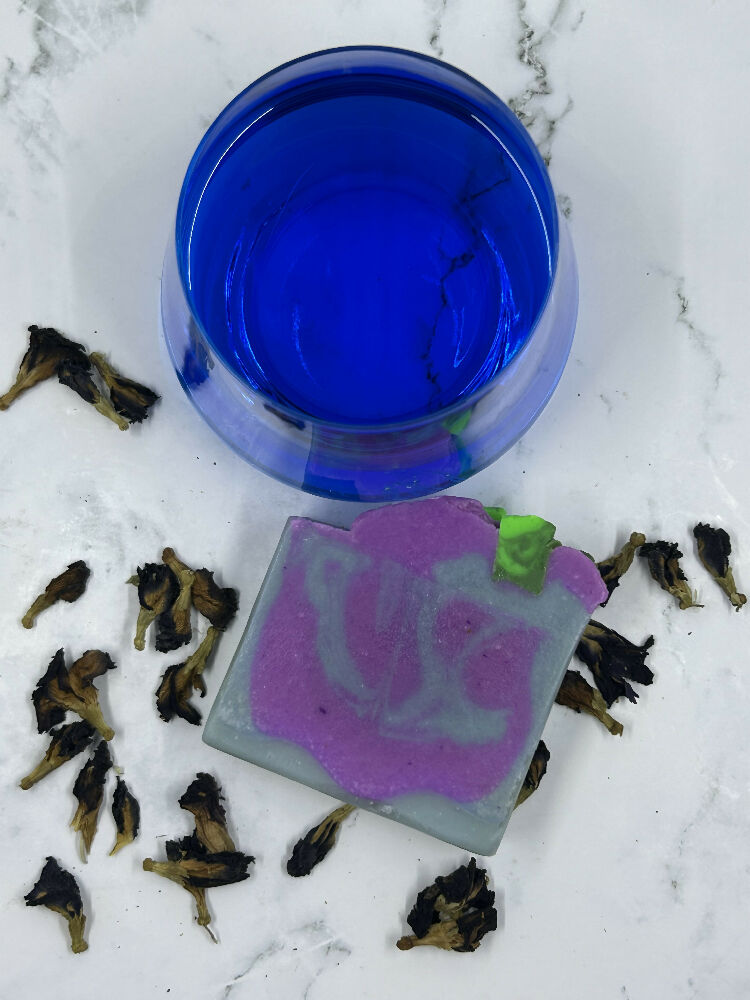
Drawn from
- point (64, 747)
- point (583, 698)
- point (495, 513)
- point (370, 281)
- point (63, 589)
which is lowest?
point (64, 747)

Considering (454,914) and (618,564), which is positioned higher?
(618,564)

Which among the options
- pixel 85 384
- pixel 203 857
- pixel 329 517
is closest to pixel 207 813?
pixel 203 857

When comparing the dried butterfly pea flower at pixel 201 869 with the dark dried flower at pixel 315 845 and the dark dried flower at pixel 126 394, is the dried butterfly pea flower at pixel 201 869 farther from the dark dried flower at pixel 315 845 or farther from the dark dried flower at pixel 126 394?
the dark dried flower at pixel 126 394

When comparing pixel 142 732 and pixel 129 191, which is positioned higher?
pixel 129 191

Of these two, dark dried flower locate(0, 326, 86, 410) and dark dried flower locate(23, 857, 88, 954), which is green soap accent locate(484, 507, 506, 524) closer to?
dark dried flower locate(0, 326, 86, 410)

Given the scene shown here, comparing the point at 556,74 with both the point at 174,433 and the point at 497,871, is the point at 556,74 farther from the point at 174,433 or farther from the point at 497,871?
the point at 497,871

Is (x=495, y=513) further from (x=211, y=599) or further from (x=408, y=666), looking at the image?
(x=211, y=599)

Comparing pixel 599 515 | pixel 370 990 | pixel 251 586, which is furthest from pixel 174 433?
pixel 370 990

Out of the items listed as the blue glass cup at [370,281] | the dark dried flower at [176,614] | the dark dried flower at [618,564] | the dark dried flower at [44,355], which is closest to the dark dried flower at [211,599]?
the dark dried flower at [176,614]
